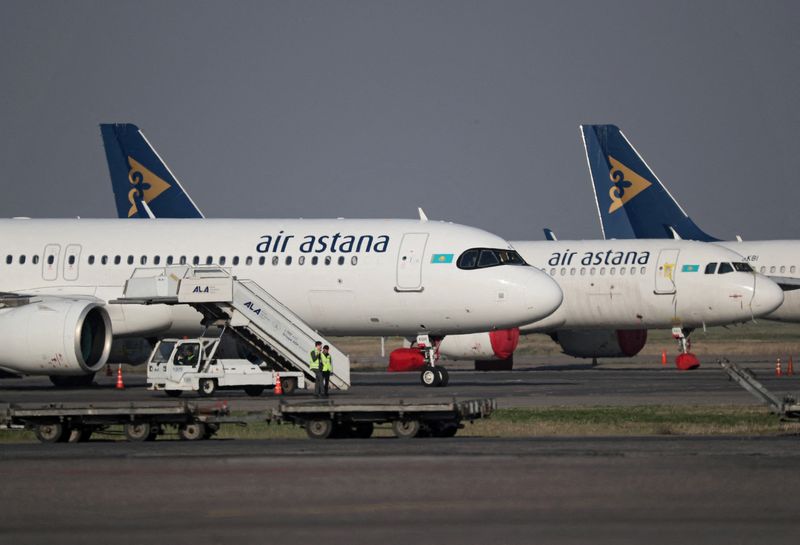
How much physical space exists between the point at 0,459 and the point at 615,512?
9381 mm

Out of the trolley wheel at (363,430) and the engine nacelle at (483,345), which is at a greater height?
the engine nacelle at (483,345)

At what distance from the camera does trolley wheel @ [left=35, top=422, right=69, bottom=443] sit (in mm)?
22609

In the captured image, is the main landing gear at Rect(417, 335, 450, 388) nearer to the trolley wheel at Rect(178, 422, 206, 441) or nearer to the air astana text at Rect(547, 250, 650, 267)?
the air astana text at Rect(547, 250, 650, 267)

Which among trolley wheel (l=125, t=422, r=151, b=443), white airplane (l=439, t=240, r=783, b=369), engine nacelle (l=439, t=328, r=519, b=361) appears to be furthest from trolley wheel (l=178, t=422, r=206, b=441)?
white airplane (l=439, t=240, r=783, b=369)

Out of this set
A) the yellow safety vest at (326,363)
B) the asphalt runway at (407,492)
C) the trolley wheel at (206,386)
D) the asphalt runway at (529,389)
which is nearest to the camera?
the asphalt runway at (407,492)

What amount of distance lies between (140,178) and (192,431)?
36.6 metres

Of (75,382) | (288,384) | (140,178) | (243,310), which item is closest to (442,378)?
(288,384)

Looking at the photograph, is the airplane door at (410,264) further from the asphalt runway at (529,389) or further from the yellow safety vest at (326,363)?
the yellow safety vest at (326,363)

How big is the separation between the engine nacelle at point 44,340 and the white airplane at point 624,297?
12.8 meters

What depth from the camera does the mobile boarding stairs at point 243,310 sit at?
117 feet

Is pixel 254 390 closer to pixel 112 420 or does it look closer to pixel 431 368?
pixel 431 368

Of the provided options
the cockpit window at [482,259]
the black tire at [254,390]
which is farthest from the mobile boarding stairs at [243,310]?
the cockpit window at [482,259]

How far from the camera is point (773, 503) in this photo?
1483cm

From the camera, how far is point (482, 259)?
37.9 meters
